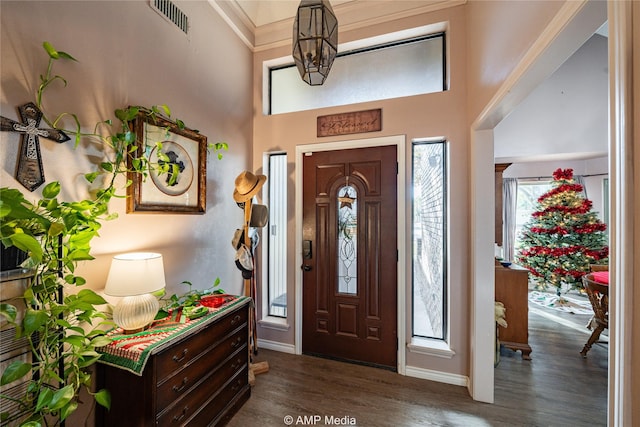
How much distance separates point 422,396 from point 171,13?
361cm

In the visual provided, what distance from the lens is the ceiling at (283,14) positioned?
237 centimetres

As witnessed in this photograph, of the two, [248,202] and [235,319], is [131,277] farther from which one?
[248,202]

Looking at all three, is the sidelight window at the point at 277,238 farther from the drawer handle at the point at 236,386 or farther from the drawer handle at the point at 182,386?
the drawer handle at the point at 182,386

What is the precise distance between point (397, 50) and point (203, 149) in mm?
2131

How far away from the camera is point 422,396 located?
2.07 meters

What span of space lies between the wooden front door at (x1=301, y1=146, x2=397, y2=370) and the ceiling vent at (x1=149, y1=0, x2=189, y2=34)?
148 cm

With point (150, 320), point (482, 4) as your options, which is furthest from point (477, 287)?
point (150, 320)

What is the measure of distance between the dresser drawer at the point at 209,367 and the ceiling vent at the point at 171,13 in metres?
2.42

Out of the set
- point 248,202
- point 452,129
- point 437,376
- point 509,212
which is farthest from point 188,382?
point 509,212

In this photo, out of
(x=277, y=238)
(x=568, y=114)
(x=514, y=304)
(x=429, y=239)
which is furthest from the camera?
(x=568, y=114)

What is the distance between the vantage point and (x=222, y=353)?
5.88 ft

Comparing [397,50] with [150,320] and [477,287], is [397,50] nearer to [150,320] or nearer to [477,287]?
[477,287]

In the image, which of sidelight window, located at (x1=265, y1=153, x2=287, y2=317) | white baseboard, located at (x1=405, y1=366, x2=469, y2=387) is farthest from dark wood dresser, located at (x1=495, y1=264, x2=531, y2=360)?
sidelight window, located at (x1=265, y1=153, x2=287, y2=317)

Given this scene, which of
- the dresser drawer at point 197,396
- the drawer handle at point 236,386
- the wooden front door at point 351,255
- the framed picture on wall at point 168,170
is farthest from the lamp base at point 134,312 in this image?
the wooden front door at point 351,255
